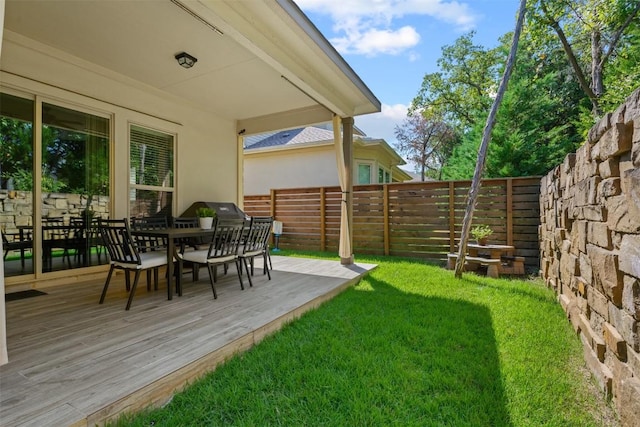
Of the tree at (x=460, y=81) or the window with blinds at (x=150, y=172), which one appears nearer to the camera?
the window with blinds at (x=150, y=172)

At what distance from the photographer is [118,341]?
7.28 ft

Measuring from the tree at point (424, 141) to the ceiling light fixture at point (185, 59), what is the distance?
15267 mm

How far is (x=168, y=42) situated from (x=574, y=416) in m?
4.88

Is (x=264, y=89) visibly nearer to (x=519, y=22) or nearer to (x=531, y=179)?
(x=519, y=22)

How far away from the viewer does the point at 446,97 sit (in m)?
13.4

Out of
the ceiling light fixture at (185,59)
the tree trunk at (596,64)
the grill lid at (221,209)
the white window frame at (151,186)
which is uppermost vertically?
the tree trunk at (596,64)

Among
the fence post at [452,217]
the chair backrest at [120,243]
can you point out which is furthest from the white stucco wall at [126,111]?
the fence post at [452,217]

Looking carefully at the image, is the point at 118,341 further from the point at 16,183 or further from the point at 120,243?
the point at 16,183

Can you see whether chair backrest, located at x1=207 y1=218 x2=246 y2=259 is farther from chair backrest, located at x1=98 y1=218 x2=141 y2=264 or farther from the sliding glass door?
the sliding glass door

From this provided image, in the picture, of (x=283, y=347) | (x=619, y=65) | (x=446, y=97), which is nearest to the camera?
(x=283, y=347)

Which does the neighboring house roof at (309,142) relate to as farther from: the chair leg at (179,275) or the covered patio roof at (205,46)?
the chair leg at (179,275)

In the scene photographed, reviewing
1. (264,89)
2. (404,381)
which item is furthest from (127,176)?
(404,381)

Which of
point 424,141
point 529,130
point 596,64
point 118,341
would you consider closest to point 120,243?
point 118,341

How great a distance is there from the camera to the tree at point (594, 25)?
23.1 feet
